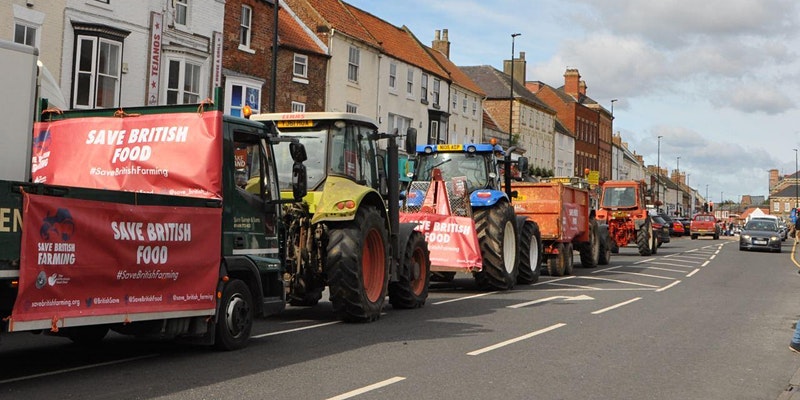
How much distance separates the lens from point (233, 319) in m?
8.78

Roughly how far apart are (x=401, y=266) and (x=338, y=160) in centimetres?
214

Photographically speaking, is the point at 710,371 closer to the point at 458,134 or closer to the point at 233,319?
the point at 233,319

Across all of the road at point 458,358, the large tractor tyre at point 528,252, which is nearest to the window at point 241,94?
the large tractor tyre at point 528,252

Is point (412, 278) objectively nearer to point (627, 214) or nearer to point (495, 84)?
point (627, 214)

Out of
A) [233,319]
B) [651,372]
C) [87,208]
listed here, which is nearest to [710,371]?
[651,372]

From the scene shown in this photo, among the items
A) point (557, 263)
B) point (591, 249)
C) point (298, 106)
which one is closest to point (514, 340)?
point (557, 263)

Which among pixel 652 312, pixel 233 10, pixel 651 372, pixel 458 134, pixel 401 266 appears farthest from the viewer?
pixel 458 134

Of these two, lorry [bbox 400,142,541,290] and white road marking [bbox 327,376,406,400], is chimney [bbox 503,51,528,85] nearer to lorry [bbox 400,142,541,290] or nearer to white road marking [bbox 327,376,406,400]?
lorry [bbox 400,142,541,290]

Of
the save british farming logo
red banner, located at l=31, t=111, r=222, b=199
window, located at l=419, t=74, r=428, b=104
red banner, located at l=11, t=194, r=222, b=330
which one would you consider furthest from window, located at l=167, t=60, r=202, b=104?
the save british farming logo

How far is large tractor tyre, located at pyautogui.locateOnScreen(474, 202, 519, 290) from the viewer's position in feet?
52.4

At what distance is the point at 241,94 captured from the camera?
3028cm

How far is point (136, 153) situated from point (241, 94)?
2211 centimetres

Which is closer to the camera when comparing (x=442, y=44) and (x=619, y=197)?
(x=619, y=197)

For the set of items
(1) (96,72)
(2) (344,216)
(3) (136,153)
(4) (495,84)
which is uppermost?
(4) (495,84)
